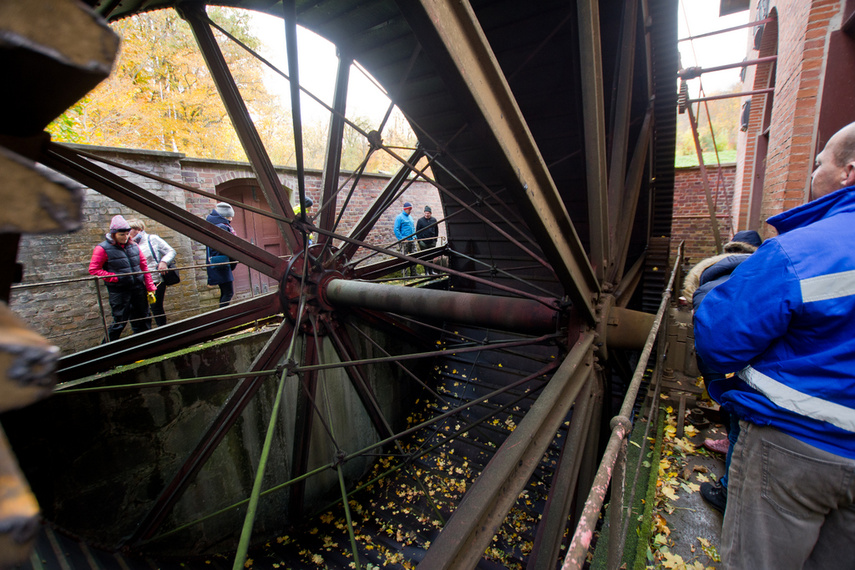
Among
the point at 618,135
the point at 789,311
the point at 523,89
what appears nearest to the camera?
the point at 789,311

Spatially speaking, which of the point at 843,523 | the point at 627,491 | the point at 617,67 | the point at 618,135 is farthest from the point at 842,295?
the point at 617,67

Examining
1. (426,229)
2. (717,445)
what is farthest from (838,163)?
(426,229)

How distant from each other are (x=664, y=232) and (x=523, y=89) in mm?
3239

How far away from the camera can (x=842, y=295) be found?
4.27 feet

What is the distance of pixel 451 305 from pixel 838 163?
2397mm

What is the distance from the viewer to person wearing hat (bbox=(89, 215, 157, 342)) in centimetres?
461

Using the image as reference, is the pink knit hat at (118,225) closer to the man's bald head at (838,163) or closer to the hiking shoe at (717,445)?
the man's bald head at (838,163)

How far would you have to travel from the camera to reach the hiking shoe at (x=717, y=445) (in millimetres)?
2812

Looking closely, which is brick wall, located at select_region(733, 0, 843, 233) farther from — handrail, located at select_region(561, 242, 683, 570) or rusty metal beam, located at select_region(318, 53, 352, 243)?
rusty metal beam, located at select_region(318, 53, 352, 243)

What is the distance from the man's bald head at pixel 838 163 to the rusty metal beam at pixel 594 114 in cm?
96

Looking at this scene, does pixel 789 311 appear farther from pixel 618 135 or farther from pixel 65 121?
pixel 65 121

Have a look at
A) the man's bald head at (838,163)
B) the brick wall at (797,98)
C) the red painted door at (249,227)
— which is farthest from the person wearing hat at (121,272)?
the brick wall at (797,98)

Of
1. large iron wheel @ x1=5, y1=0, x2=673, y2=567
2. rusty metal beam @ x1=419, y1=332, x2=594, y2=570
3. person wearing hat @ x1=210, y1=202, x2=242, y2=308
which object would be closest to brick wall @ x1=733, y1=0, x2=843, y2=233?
large iron wheel @ x1=5, y1=0, x2=673, y2=567

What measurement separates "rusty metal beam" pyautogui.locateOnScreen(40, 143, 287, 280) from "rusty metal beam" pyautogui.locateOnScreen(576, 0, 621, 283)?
9.03 feet
